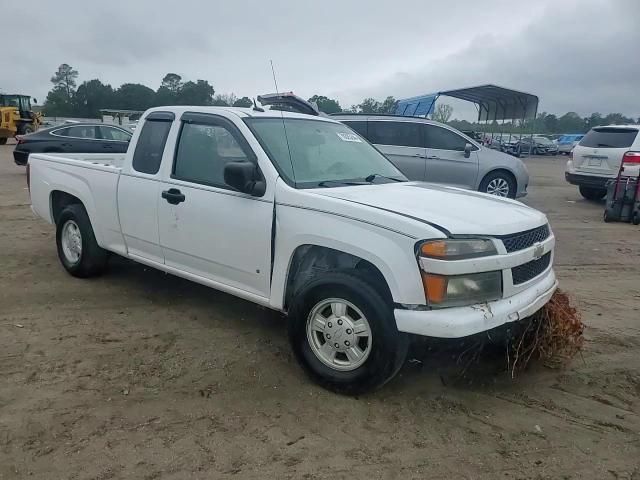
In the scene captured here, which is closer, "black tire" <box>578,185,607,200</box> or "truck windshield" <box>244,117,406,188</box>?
"truck windshield" <box>244,117,406,188</box>

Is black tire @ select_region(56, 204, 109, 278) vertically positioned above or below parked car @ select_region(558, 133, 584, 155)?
below

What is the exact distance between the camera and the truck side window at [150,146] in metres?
4.65

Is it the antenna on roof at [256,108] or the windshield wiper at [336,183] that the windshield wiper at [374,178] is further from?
the antenna on roof at [256,108]

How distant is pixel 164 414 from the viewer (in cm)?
315

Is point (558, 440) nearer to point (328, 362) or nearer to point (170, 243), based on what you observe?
point (328, 362)

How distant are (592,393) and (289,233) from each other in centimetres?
226

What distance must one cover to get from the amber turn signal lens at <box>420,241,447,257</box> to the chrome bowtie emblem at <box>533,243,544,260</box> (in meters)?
0.79

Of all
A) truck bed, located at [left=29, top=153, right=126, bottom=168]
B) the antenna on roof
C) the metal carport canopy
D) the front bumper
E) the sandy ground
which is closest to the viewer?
the sandy ground

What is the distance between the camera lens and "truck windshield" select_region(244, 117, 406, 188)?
3.94 meters

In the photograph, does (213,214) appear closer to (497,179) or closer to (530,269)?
(530,269)

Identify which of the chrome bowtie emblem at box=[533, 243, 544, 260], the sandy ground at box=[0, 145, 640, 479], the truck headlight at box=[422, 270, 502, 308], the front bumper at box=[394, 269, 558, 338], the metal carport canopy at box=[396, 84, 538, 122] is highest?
the metal carport canopy at box=[396, 84, 538, 122]

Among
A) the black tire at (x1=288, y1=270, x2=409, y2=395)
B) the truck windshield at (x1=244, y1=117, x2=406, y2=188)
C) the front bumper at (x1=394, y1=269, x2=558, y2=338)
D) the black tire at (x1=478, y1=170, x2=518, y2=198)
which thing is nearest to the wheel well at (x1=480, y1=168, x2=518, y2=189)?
the black tire at (x1=478, y1=170, x2=518, y2=198)

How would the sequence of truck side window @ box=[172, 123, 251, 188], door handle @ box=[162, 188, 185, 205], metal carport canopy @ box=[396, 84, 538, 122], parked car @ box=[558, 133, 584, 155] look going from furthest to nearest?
parked car @ box=[558, 133, 584, 155] → metal carport canopy @ box=[396, 84, 538, 122] → door handle @ box=[162, 188, 185, 205] → truck side window @ box=[172, 123, 251, 188]

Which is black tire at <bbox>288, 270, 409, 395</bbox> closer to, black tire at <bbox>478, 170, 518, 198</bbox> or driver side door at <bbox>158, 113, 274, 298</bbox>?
driver side door at <bbox>158, 113, 274, 298</bbox>
